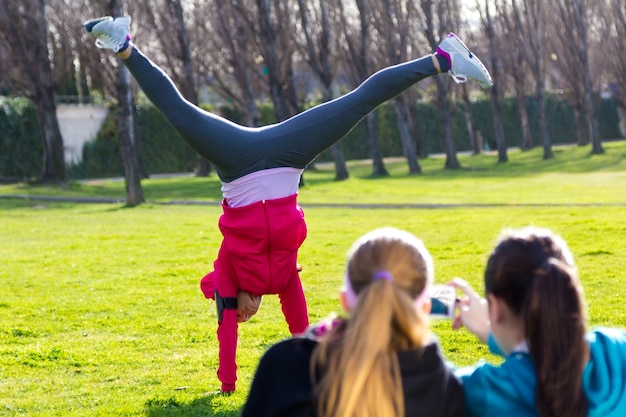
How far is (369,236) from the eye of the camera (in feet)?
9.78

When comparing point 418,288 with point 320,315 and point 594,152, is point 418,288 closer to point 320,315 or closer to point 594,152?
point 320,315

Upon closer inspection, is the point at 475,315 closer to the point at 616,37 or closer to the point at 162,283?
the point at 162,283

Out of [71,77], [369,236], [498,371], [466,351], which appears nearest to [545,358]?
[498,371]

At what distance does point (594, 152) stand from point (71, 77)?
1091 inches

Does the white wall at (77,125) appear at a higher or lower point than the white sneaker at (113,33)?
higher

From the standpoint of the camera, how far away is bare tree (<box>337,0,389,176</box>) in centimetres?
3734

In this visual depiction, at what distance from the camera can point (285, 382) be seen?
3062 mm

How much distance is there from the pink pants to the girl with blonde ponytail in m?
2.59

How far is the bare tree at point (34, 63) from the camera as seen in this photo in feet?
96.7

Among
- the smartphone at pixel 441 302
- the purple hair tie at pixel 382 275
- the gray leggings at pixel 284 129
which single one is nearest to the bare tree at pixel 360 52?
the gray leggings at pixel 284 129

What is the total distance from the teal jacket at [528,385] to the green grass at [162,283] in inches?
118

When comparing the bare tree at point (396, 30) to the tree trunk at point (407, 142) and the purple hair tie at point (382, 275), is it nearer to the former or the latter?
the tree trunk at point (407, 142)

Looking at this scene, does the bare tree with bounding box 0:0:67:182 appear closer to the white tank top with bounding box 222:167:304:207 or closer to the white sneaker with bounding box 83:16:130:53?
the white sneaker with bounding box 83:16:130:53

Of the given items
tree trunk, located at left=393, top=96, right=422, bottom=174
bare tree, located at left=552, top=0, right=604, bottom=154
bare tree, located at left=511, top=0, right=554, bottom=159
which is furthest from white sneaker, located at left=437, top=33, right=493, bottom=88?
bare tree, located at left=552, top=0, right=604, bottom=154
